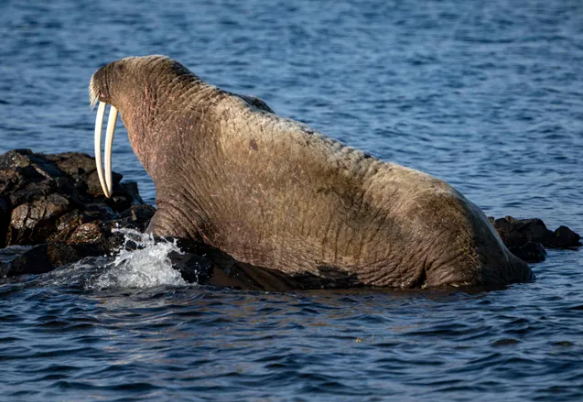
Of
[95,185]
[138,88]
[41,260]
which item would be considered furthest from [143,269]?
[95,185]

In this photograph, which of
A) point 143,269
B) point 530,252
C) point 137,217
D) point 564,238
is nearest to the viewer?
point 143,269

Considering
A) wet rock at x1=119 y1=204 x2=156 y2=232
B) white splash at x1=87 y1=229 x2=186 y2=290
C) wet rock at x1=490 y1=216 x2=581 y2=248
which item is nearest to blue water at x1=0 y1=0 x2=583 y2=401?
white splash at x1=87 y1=229 x2=186 y2=290

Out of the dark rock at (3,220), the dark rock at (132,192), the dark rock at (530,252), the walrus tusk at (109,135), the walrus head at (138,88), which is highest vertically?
the walrus head at (138,88)

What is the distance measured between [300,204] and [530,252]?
2.99 meters

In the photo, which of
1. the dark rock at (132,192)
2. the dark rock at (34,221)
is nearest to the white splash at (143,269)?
the dark rock at (34,221)

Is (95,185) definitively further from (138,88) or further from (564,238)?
(564,238)

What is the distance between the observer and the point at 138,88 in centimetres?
1071

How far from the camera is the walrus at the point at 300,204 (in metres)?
9.46

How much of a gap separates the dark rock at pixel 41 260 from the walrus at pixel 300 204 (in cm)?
106

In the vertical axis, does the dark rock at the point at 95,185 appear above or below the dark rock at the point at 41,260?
above

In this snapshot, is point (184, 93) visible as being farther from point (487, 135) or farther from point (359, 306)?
point (487, 135)

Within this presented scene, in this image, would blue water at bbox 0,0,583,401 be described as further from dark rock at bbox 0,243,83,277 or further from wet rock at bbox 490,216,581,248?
wet rock at bbox 490,216,581,248

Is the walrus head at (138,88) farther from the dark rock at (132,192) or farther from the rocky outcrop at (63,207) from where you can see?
the dark rock at (132,192)

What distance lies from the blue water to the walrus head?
1696 millimetres
